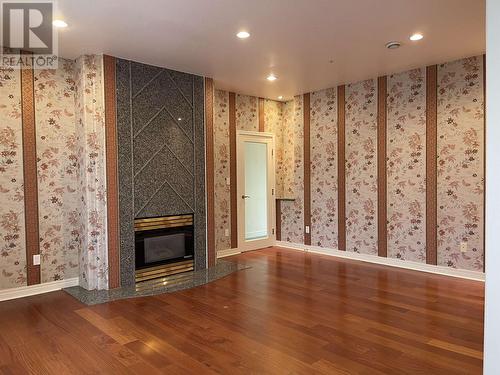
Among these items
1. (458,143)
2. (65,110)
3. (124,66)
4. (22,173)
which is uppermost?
(124,66)

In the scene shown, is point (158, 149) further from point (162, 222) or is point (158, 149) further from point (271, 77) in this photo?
point (271, 77)

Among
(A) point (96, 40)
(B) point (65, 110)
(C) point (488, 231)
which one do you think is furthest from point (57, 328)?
(C) point (488, 231)

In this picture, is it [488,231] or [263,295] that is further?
[263,295]

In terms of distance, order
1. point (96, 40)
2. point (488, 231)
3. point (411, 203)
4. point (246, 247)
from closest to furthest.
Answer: point (488, 231) < point (96, 40) < point (411, 203) < point (246, 247)

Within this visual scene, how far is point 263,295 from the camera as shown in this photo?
155 inches

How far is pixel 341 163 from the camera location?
230 inches

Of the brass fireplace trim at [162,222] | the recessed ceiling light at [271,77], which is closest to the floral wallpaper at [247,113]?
the recessed ceiling light at [271,77]

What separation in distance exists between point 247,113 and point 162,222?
2.68m

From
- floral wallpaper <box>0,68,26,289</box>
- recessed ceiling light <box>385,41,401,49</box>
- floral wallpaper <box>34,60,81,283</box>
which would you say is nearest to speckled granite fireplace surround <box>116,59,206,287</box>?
floral wallpaper <box>34,60,81,283</box>

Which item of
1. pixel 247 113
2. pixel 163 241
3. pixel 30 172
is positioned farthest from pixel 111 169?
pixel 247 113

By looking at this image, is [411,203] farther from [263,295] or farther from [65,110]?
[65,110]

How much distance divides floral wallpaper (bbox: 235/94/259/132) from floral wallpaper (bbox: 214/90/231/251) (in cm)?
25

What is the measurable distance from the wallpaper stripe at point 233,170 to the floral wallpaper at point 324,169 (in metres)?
1.36

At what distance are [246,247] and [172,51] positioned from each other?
11.6ft
